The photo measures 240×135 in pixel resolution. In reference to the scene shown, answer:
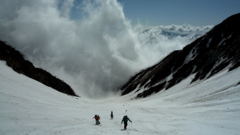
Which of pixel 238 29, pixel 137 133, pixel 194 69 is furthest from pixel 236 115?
pixel 238 29

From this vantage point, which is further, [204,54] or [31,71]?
[204,54]

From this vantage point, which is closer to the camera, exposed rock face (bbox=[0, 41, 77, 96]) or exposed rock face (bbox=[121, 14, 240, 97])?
exposed rock face (bbox=[0, 41, 77, 96])

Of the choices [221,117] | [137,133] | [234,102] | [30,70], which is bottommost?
[137,133]

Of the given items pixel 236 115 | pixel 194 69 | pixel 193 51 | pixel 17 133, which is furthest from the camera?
pixel 193 51

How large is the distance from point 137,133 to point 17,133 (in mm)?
10665

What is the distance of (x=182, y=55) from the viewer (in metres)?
126

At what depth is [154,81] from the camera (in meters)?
129

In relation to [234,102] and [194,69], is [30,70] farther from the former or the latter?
[234,102]

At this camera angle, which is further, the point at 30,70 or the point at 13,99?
the point at 30,70

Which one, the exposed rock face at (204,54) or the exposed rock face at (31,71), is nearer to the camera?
the exposed rock face at (31,71)

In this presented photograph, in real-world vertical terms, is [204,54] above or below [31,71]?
above

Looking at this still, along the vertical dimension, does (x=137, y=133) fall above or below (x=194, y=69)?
below

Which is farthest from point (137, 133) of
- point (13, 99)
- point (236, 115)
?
point (13, 99)

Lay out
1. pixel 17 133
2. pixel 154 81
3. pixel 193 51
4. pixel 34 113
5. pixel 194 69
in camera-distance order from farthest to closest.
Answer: pixel 154 81
pixel 193 51
pixel 194 69
pixel 34 113
pixel 17 133
